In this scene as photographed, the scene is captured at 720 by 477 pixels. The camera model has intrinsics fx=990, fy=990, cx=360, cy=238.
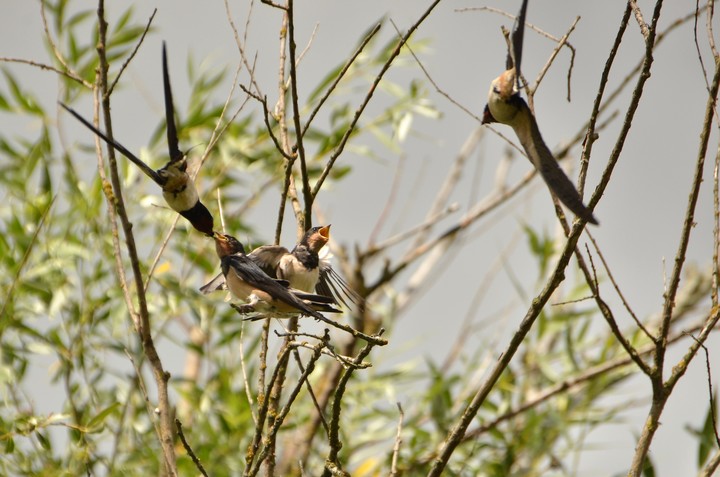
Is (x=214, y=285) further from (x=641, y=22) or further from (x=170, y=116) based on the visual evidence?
(x=641, y=22)

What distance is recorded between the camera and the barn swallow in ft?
5.32

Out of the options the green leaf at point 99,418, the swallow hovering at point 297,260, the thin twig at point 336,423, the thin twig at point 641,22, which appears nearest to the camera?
the thin twig at point 336,423

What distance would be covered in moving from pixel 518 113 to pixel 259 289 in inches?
20.7

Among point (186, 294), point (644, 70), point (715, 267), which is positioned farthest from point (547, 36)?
point (186, 294)

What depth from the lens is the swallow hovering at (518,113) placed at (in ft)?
5.10

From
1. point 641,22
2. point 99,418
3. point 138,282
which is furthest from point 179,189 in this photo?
point 641,22

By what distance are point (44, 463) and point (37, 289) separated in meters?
0.54

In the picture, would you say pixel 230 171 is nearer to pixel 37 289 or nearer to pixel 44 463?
pixel 37 289

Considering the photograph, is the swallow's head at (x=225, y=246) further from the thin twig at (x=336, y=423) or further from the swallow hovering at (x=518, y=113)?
the swallow hovering at (x=518, y=113)

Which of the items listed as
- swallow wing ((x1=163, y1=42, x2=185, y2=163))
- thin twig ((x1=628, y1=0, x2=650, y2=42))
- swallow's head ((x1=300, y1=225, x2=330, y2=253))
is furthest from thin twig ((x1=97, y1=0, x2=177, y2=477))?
thin twig ((x1=628, y1=0, x2=650, y2=42))

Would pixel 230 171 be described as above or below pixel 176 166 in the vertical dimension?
above

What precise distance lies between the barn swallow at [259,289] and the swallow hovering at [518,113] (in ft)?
1.32

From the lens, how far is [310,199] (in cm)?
194

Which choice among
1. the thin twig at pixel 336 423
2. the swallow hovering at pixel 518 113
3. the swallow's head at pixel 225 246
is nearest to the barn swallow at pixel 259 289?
the swallow's head at pixel 225 246
